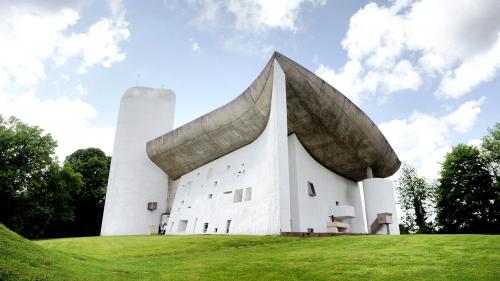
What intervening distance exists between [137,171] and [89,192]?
9975 mm

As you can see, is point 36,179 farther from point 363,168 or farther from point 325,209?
point 363,168

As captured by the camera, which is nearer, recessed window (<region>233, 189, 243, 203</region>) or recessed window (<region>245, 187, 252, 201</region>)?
recessed window (<region>245, 187, 252, 201</region>)

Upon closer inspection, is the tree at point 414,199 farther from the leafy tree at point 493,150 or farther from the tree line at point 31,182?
the tree line at point 31,182

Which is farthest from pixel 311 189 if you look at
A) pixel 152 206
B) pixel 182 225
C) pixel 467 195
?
pixel 152 206

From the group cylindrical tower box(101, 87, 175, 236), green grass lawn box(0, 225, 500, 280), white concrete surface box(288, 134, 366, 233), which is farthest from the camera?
cylindrical tower box(101, 87, 175, 236)

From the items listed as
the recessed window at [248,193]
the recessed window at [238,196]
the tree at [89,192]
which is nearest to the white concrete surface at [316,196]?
the recessed window at [248,193]

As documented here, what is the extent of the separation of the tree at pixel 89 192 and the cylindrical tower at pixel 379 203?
2926 centimetres

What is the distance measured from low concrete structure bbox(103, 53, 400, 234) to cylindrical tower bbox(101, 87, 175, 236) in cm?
287

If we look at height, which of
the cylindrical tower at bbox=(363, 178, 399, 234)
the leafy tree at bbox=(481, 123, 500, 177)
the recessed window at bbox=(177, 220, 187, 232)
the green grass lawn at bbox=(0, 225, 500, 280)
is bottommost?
the green grass lawn at bbox=(0, 225, 500, 280)

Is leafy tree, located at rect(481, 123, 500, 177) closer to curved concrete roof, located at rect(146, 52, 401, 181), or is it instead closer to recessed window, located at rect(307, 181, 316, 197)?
curved concrete roof, located at rect(146, 52, 401, 181)

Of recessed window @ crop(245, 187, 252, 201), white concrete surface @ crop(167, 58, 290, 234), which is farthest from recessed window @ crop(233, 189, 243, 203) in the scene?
recessed window @ crop(245, 187, 252, 201)

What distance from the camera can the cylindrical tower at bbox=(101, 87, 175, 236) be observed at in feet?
98.9

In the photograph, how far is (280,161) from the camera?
663 inches

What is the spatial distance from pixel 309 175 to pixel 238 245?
36.9ft
